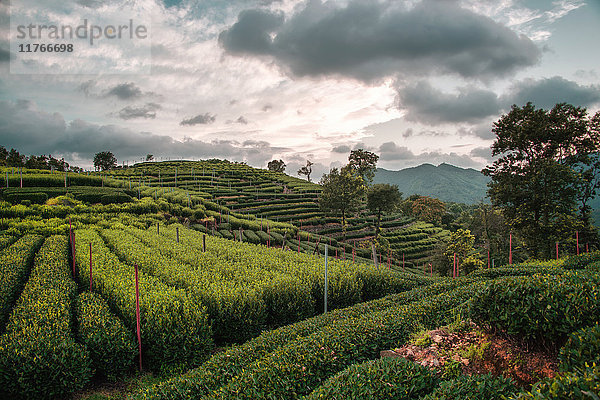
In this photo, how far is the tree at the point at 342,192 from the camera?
44.6 meters

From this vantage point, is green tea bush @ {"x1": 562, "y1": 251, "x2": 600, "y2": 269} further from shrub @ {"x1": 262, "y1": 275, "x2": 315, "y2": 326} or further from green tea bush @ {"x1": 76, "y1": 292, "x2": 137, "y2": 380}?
green tea bush @ {"x1": 76, "y1": 292, "x2": 137, "y2": 380}

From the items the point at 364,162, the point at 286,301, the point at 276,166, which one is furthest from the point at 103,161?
the point at 286,301

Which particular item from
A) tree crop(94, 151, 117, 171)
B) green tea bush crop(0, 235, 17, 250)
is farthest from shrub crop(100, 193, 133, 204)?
tree crop(94, 151, 117, 171)

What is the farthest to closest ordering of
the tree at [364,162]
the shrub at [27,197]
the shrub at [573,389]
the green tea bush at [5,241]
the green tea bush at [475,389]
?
the tree at [364,162], the shrub at [27,197], the green tea bush at [5,241], the green tea bush at [475,389], the shrub at [573,389]

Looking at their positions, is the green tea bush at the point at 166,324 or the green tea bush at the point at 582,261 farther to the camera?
the green tea bush at the point at 582,261

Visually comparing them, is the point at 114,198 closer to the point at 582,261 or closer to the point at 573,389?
the point at 582,261

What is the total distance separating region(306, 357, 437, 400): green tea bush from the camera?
4.14 m

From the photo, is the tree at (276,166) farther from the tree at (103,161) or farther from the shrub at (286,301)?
the shrub at (286,301)

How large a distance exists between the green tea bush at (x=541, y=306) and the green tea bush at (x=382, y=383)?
1.42 metres

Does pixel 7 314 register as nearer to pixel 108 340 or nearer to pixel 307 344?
pixel 108 340

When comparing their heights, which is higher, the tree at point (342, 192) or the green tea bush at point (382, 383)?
the tree at point (342, 192)

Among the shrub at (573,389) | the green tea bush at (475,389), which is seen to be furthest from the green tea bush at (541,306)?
the shrub at (573,389)

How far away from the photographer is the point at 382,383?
4242 millimetres

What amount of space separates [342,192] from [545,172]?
88.9 feet
